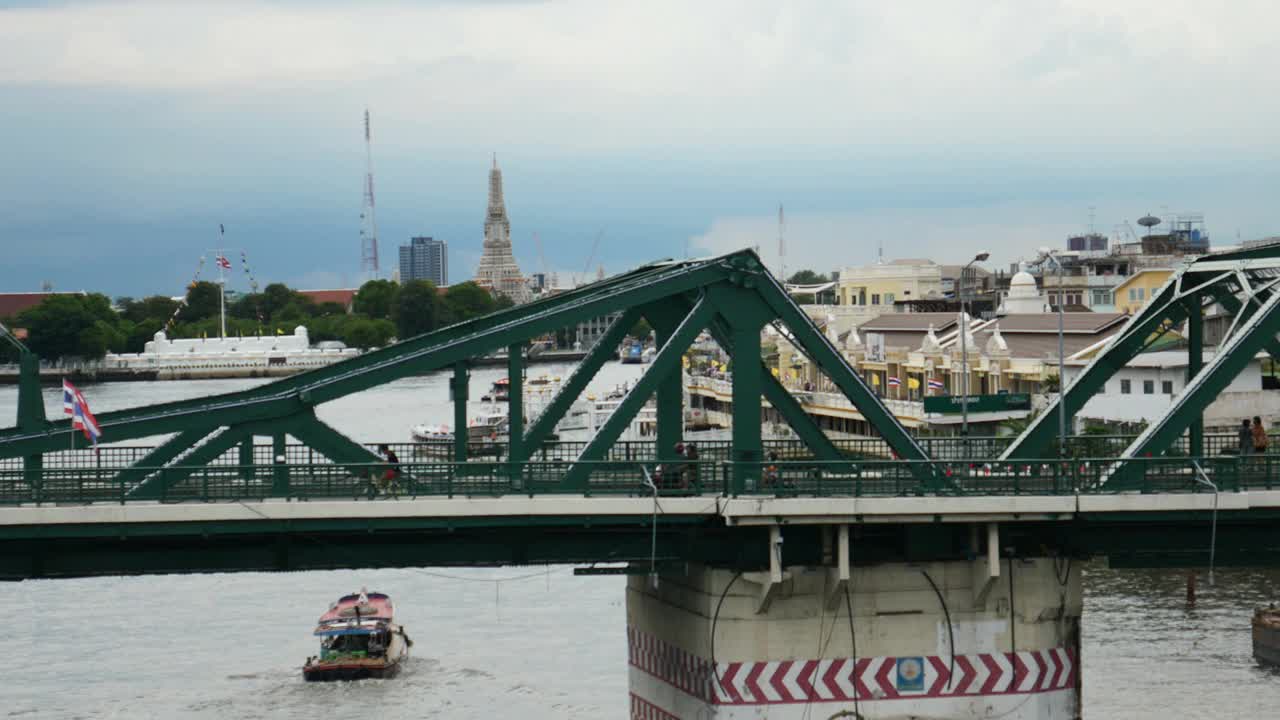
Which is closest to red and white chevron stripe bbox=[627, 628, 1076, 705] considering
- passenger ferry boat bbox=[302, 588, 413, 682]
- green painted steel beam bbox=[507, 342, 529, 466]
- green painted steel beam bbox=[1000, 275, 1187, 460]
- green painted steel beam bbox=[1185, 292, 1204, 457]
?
green painted steel beam bbox=[507, 342, 529, 466]

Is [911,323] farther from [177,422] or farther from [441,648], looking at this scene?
[177,422]

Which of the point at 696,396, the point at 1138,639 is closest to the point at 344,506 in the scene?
the point at 1138,639

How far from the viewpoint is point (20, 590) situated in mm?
73750

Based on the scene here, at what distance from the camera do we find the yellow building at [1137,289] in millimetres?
129250

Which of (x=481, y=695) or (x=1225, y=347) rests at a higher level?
(x=1225, y=347)

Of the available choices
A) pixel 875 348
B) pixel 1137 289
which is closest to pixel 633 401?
pixel 875 348

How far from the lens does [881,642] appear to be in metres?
33.9

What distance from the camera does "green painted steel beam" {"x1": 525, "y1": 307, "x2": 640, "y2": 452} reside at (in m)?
36.4

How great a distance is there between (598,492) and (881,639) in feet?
18.4

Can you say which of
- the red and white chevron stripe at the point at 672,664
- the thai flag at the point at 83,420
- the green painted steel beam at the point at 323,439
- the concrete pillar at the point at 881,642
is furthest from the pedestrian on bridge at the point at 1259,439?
the thai flag at the point at 83,420

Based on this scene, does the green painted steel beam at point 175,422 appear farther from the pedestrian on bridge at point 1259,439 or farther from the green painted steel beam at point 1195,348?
the pedestrian on bridge at point 1259,439

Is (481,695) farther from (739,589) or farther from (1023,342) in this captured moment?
(1023,342)

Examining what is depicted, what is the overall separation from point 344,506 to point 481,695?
73.2 feet

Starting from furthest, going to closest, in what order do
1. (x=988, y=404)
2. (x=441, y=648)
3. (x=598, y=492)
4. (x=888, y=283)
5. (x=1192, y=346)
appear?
(x=888, y=283) → (x=988, y=404) → (x=441, y=648) → (x=1192, y=346) → (x=598, y=492)
